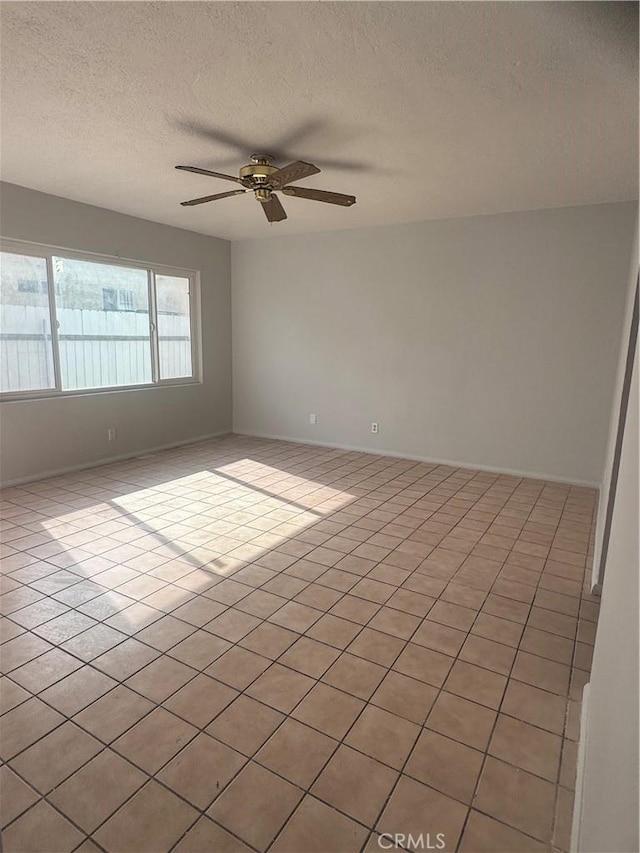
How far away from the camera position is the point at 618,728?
89cm

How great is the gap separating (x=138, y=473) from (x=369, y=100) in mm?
3638

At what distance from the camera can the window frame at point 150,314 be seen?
4.06m

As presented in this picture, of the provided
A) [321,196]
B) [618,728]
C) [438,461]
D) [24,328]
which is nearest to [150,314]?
[24,328]

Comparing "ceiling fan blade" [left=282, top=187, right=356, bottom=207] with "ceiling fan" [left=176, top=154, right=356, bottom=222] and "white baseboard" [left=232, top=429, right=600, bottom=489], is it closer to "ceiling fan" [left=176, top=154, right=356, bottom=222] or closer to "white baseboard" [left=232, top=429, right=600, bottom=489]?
"ceiling fan" [left=176, top=154, right=356, bottom=222]

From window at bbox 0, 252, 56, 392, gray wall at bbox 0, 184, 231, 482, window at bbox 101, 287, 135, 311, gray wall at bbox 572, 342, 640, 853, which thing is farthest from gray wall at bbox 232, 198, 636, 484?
gray wall at bbox 572, 342, 640, 853

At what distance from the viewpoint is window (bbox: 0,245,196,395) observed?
402cm

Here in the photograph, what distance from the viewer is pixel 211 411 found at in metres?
6.07

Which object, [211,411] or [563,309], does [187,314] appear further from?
[563,309]

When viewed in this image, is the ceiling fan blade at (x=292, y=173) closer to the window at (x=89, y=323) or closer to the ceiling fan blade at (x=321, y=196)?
the ceiling fan blade at (x=321, y=196)

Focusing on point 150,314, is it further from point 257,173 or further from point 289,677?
point 289,677

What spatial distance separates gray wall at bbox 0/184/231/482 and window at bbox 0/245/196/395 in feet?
0.49

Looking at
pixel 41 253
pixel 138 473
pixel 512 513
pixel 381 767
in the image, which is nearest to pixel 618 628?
pixel 381 767

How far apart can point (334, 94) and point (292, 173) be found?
1.61 ft

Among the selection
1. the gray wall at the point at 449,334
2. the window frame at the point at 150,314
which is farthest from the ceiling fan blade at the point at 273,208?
the window frame at the point at 150,314
